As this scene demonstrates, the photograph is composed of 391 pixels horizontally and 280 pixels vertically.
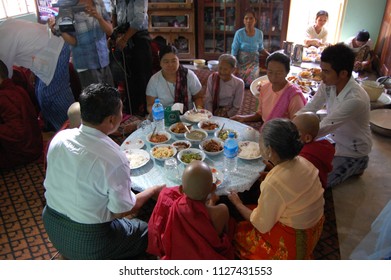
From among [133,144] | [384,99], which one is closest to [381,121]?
[384,99]

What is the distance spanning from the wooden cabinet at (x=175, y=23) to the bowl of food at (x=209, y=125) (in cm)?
330

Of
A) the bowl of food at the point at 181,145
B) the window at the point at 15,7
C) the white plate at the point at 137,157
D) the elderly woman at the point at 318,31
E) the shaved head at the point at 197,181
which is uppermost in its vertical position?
the window at the point at 15,7

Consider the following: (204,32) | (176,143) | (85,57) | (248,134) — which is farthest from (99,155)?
(204,32)

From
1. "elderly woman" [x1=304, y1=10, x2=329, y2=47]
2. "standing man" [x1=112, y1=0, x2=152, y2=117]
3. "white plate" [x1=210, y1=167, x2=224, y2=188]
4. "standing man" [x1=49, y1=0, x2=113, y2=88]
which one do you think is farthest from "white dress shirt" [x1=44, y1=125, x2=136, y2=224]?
"elderly woman" [x1=304, y1=10, x2=329, y2=47]

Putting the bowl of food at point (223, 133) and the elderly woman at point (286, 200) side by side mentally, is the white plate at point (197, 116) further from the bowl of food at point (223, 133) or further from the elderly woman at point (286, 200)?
the elderly woman at point (286, 200)

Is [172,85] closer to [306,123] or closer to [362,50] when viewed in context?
[306,123]

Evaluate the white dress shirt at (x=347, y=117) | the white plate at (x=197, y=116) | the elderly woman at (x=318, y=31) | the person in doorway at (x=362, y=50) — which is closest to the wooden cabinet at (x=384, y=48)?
the person in doorway at (x=362, y=50)

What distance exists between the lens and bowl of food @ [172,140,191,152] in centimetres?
234

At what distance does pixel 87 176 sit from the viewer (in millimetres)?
1588

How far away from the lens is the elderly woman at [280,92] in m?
2.62

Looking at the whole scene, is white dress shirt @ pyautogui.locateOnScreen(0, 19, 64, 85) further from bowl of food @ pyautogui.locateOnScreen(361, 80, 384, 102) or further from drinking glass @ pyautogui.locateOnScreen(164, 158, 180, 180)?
bowl of food @ pyautogui.locateOnScreen(361, 80, 384, 102)

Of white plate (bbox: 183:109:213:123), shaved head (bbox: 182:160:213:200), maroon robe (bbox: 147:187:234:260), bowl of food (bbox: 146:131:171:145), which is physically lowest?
maroon robe (bbox: 147:187:234:260)

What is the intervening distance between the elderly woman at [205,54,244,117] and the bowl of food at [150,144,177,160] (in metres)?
1.07

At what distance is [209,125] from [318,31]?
323 centimetres
